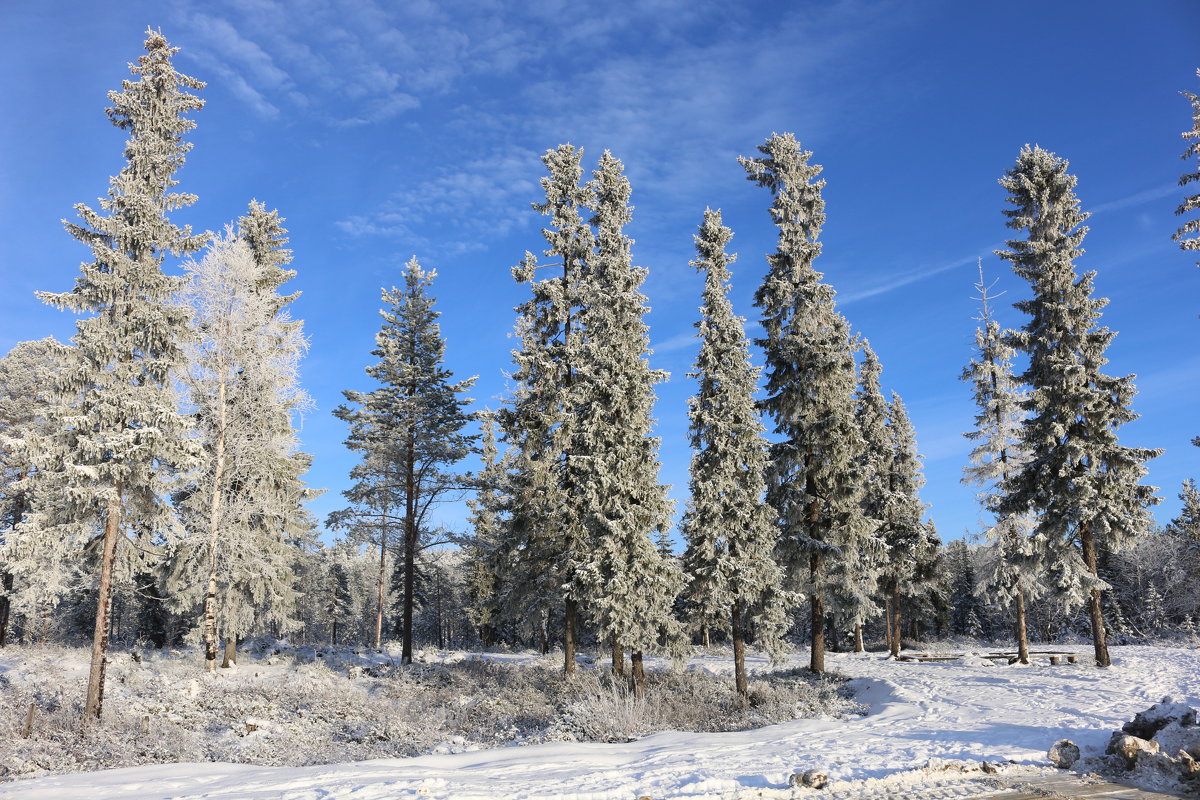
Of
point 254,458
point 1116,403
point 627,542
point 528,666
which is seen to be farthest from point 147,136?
point 1116,403

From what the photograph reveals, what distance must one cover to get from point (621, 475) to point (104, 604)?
A: 47.9 ft

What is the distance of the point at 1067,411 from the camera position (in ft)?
77.0

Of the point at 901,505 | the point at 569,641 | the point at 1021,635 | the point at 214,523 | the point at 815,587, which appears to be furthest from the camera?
the point at 901,505

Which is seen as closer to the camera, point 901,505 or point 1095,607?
point 1095,607

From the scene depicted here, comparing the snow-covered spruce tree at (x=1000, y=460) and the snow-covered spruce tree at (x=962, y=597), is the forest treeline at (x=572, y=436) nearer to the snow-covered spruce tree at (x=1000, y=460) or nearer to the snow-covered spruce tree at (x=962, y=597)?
the snow-covered spruce tree at (x=1000, y=460)

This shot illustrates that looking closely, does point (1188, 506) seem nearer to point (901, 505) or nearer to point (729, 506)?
point (901, 505)

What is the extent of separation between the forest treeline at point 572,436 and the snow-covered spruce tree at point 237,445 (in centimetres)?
12

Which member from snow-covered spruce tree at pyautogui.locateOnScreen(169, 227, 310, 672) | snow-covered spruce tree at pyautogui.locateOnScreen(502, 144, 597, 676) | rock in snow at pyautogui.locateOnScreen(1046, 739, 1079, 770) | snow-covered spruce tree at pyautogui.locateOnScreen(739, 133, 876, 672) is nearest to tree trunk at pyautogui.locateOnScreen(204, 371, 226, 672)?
snow-covered spruce tree at pyautogui.locateOnScreen(169, 227, 310, 672)

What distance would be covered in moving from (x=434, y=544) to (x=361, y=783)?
18.6m

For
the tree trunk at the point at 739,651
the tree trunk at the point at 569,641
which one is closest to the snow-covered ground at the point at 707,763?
the tree trunk at the point at 739,651

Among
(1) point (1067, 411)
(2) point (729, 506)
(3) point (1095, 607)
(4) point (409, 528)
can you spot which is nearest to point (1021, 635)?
(3) point (1095, 607)

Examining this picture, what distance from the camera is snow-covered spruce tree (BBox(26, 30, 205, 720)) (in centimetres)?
1700

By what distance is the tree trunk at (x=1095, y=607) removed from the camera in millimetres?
22359

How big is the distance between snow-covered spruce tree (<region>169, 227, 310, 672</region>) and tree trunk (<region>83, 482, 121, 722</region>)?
12.4ft
